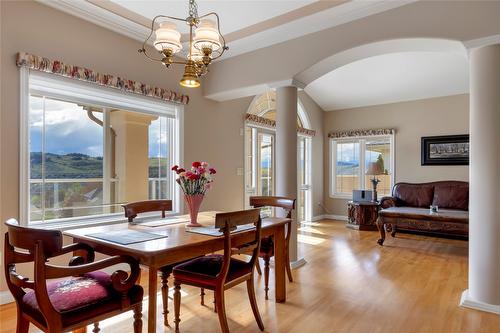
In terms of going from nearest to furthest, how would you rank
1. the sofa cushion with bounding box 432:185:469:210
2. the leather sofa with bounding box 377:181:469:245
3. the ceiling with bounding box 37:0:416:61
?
the ceiling with bounding box 37:0:416:61 < the leather sofa with bounding box 377:181:469:245 < the sofa cushion with bounding box 432:185:469:210

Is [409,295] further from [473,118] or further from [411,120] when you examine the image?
[411,120]

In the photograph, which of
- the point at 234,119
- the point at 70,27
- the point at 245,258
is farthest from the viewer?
the point at 234,119

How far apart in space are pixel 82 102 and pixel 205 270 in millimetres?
2236

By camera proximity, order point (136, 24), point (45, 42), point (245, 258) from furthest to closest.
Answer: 1. point (245, 258)
2. point (136, 24)
3. point (45, 42)

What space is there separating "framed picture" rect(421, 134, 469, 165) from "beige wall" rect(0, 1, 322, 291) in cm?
366

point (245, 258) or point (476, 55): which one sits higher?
point (476, 55)

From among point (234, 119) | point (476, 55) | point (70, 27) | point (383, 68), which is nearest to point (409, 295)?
point (476, 55)

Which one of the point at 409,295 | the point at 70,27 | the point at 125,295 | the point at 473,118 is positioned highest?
the point at 70,27

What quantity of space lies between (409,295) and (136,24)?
12.7ft

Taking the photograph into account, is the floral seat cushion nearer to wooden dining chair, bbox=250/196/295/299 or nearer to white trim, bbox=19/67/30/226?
white trim, bbox=19/67/30/226

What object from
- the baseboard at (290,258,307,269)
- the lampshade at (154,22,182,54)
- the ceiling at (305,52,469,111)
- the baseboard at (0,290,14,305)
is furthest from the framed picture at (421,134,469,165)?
the baseboard at (0,290,14,305)

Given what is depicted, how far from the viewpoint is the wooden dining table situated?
63.7 inches

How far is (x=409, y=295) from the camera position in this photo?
282 cm

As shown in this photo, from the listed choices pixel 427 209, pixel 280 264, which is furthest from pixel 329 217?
pixel 280 264
